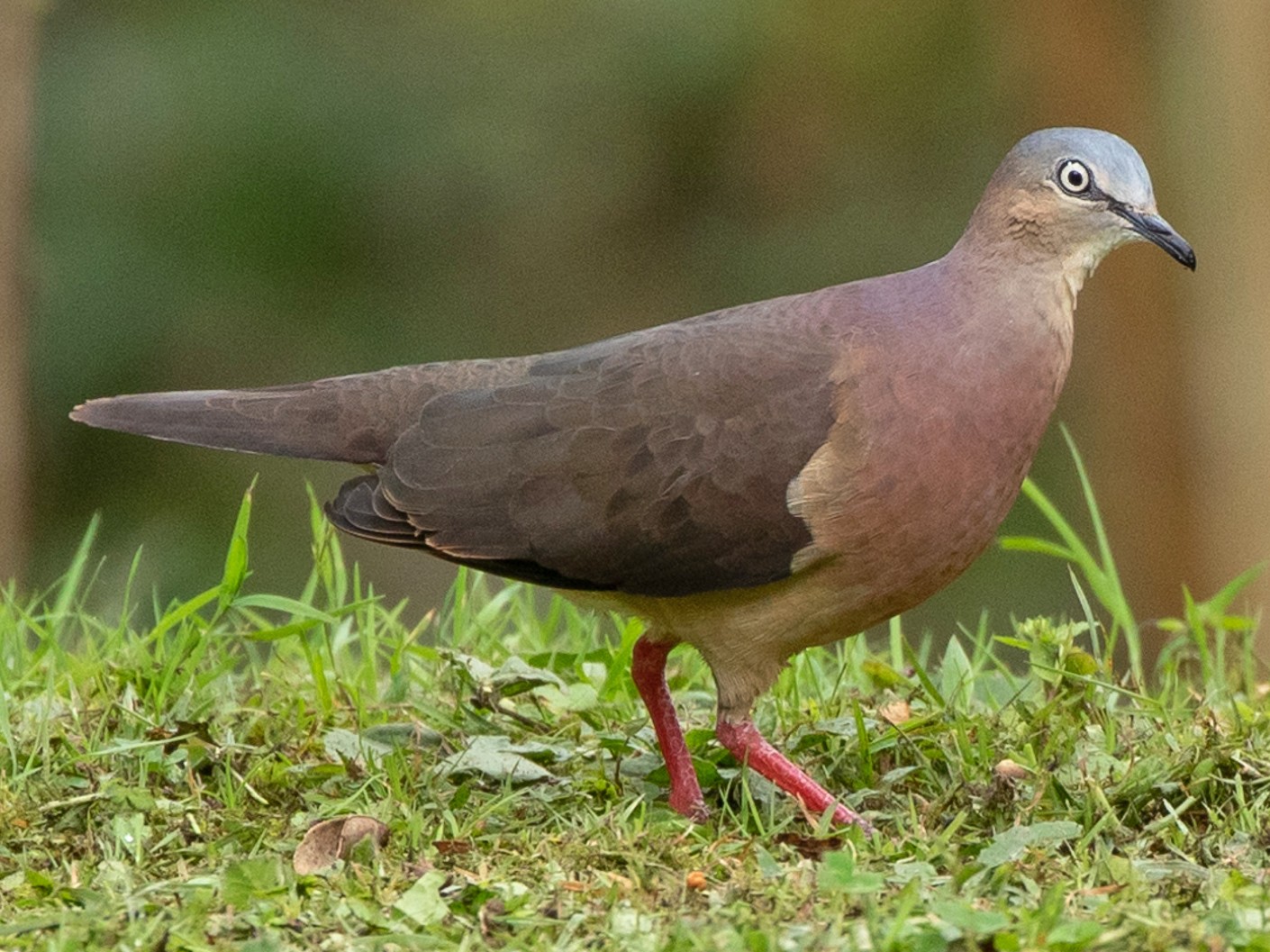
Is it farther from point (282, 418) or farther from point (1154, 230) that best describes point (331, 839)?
point (1154, 230)

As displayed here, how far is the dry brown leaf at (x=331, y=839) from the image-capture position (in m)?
3.38

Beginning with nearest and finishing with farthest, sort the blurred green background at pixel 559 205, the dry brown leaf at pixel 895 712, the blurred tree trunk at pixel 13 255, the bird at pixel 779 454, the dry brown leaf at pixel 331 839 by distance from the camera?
the dry brown leaf at pixel 331 839
the bird at pixel 779 454
the dry brown leaf at pixel 895 712
the blurred tree trunk at pixel 13 255
the blurred green background at pixel 559 205

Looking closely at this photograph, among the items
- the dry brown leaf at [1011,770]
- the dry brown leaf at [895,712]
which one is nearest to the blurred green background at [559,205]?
the dry brown leaf at [895,712]

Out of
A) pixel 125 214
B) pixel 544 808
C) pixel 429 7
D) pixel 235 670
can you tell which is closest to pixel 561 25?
pixel 429 7

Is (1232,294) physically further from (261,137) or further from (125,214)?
(125,214)


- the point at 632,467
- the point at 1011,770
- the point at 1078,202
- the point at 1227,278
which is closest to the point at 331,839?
the point at 632,467

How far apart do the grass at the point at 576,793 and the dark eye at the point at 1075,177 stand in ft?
3.17

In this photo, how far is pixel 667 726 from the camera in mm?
4078

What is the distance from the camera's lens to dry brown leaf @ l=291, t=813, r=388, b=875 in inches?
133

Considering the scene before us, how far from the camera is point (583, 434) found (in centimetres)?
411

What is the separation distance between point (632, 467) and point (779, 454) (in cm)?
35

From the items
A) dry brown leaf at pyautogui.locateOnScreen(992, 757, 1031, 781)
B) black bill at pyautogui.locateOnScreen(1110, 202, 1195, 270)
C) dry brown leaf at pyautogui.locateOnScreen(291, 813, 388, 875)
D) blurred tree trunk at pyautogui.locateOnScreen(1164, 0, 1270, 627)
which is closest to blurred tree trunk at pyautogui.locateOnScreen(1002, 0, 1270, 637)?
blurred tree trunk at pyautogui.locateOnScreen(1164, 0, 1270, 627)

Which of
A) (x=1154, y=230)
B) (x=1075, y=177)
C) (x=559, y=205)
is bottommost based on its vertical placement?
(x=559, y=205)

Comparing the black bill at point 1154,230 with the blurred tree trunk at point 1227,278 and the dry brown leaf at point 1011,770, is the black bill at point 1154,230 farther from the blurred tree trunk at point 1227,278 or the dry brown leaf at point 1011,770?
the blurred tree trunk at point 1227,278
